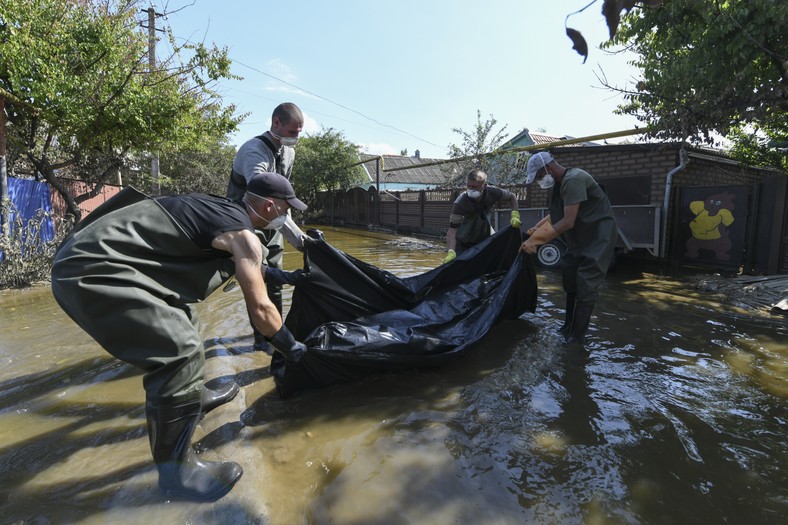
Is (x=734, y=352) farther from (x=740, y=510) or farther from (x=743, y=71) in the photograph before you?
(x=743, y=71)

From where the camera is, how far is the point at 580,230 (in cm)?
345

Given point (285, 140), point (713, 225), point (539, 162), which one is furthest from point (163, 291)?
point (713, 225)

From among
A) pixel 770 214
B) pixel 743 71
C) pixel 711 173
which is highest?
pixel 743 71

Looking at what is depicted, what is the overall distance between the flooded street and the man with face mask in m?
0.41

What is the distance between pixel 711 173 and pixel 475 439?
29.9 ft

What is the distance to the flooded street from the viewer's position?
1.62 m

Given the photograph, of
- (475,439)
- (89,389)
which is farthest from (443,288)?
(89,389)

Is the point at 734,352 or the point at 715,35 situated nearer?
the point at 734,352

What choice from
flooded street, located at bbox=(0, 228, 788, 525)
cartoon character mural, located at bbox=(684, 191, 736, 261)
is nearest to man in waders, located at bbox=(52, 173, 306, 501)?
flooded street, located at bbox=(0, 228, 788, 525)

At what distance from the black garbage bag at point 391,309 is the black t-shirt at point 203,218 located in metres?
0.88

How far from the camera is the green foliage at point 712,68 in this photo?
4.73 meters

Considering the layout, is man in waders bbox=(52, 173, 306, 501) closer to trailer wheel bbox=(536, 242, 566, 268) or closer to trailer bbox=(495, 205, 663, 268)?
trailer bbox=(495, 205, 663, 268)

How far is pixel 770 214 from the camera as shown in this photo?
19.0ft

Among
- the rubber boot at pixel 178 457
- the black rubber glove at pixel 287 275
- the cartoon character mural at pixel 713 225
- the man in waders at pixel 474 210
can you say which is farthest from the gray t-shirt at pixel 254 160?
the cartoon character mural at pixel 713 225
